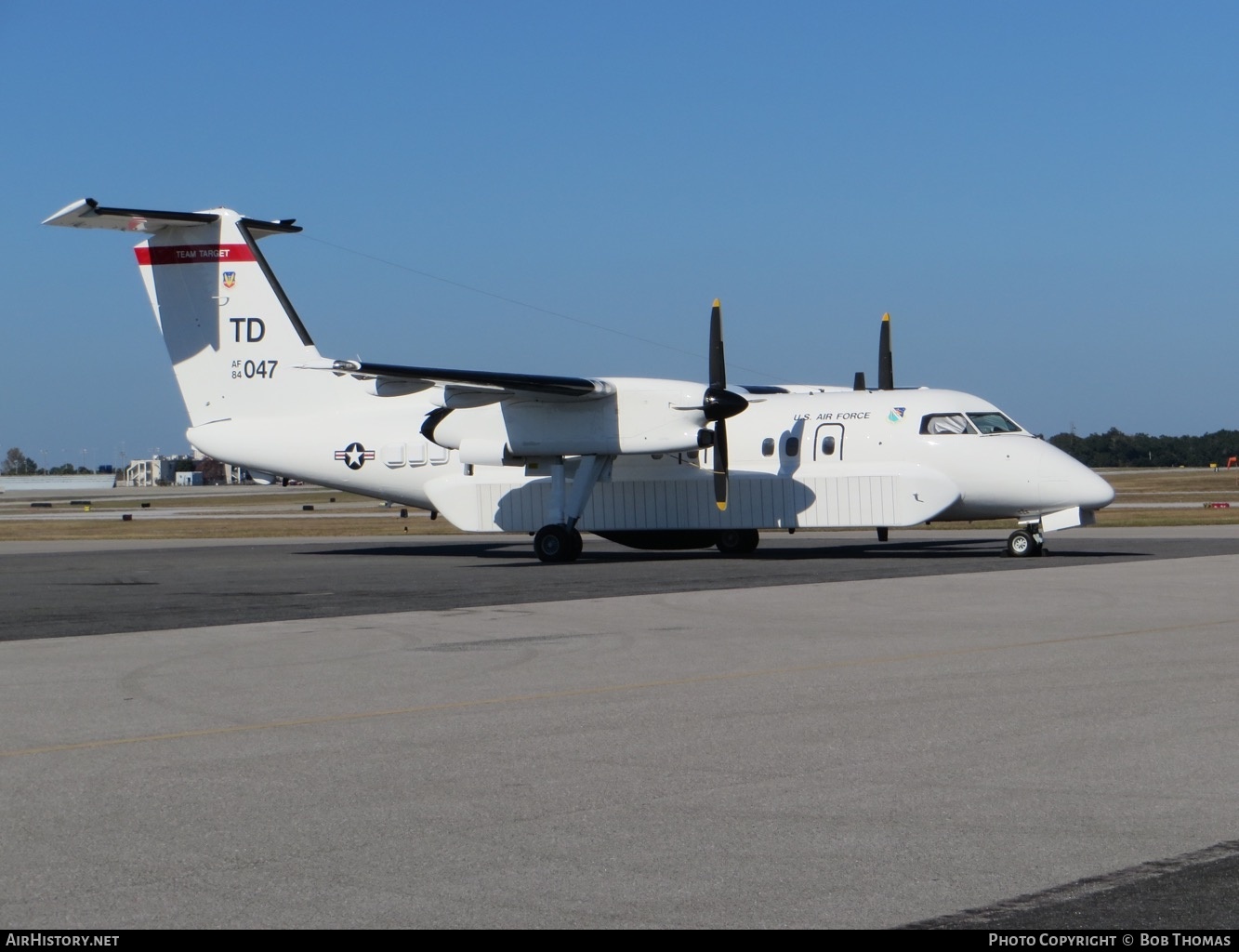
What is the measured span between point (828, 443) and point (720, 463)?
2115mm

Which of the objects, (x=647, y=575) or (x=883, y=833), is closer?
(x=883, y=833)

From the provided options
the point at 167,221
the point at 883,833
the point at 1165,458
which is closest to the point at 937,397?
the point at 167,221

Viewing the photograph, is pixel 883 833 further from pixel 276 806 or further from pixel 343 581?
pixel 343 581

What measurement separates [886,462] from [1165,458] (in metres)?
142

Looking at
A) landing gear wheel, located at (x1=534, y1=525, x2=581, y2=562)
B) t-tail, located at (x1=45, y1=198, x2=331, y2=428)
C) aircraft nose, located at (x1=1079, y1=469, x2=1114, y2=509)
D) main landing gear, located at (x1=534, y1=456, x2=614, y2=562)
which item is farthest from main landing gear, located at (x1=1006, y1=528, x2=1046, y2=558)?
t-tail, located at (x1=45, y1=198, x2=331, y2=428)

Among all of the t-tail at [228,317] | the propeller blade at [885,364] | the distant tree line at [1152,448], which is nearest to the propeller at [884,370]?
the propeller blade at [885,364]

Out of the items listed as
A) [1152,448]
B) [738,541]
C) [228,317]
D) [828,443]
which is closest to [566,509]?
[738,541]

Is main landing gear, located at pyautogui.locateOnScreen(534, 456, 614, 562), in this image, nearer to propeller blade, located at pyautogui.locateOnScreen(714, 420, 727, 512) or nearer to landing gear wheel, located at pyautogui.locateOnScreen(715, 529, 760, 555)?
propeller blade, located at pyautogui.locateOnScreen(714, 420, 727, 512)

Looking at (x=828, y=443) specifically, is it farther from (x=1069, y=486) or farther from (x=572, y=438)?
(x=572, y=438)

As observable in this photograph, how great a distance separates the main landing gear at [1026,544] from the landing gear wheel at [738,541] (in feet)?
17.1

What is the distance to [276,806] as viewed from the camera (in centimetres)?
673

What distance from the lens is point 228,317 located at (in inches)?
1193

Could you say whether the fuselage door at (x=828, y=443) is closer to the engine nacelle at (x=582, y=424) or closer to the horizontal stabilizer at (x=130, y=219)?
the engine nacelle at (x=582, y=424)

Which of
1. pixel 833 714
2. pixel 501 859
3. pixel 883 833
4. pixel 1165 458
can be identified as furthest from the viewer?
pixel 1165 458
